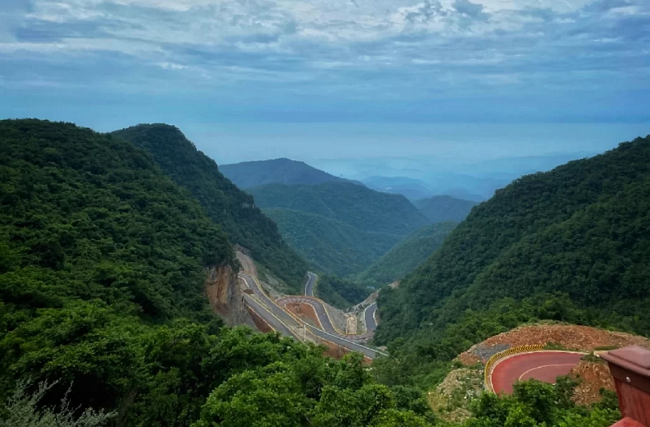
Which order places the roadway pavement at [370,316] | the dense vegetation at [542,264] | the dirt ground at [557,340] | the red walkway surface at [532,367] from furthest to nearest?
the roadway pavement at [370,316] < the dense vegetation at [542,264] < the dirt ground at [557,340] < the red walkway surface at [532,367]

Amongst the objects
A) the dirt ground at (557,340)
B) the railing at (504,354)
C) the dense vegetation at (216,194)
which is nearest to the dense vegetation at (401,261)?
the dense vegetation at (216,194)

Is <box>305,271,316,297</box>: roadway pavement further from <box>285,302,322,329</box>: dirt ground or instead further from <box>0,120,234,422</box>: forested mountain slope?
<box>0,120,234,422</box>: forested mountain slope

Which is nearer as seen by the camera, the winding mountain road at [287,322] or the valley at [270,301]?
the valley at [270,301]

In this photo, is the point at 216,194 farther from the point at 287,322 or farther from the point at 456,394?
the point at 456,394

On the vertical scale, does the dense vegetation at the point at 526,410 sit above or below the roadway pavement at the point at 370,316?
above

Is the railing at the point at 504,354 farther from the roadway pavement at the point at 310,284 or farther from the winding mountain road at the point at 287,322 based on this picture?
the roadway pavement at the point at 310,284

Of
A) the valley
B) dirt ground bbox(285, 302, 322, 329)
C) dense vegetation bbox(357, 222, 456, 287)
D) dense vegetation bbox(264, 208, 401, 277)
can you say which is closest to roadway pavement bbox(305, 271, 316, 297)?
the valley

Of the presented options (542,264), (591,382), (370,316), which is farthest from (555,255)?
(370,316)
